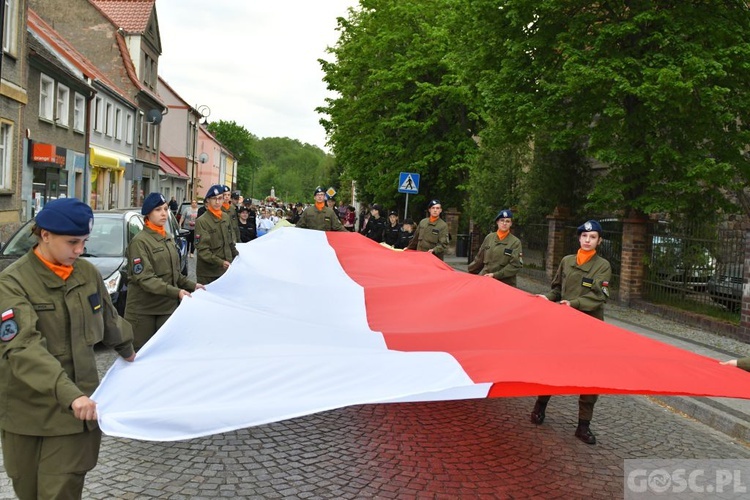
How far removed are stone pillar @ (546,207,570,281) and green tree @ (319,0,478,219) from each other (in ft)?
26.8

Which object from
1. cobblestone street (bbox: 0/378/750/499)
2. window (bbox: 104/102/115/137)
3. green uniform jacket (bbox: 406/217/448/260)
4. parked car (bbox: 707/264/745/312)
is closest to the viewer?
cobblestone street (bbox: 0/378/750/499)

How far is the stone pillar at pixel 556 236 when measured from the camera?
18.9 meters

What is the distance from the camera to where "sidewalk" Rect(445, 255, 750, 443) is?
264 inches

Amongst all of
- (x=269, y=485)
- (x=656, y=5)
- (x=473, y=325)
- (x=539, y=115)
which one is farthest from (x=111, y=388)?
(x=656, y=5)

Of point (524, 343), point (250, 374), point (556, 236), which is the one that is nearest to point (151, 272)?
point (250, 374)

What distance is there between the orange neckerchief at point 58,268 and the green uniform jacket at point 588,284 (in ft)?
15.3

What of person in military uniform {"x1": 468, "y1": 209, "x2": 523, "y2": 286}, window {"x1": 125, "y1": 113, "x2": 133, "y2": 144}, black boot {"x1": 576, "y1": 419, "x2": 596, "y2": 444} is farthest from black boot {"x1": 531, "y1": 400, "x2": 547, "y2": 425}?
window {"x1": 125, "y1": 113, "x2": 133, "y2": 144}

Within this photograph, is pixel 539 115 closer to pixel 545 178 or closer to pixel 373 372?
pixel 545 178

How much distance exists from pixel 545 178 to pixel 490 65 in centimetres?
499

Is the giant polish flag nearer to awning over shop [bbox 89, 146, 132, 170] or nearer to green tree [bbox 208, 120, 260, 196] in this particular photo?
awning over shop [bbox 89, 146, 132, 170]

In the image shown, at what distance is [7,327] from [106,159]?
108 feet

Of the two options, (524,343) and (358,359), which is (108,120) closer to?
(524,343)

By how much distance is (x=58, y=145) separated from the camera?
2605 cm

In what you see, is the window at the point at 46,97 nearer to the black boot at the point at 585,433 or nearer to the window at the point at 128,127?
the window at the point at 128,127
